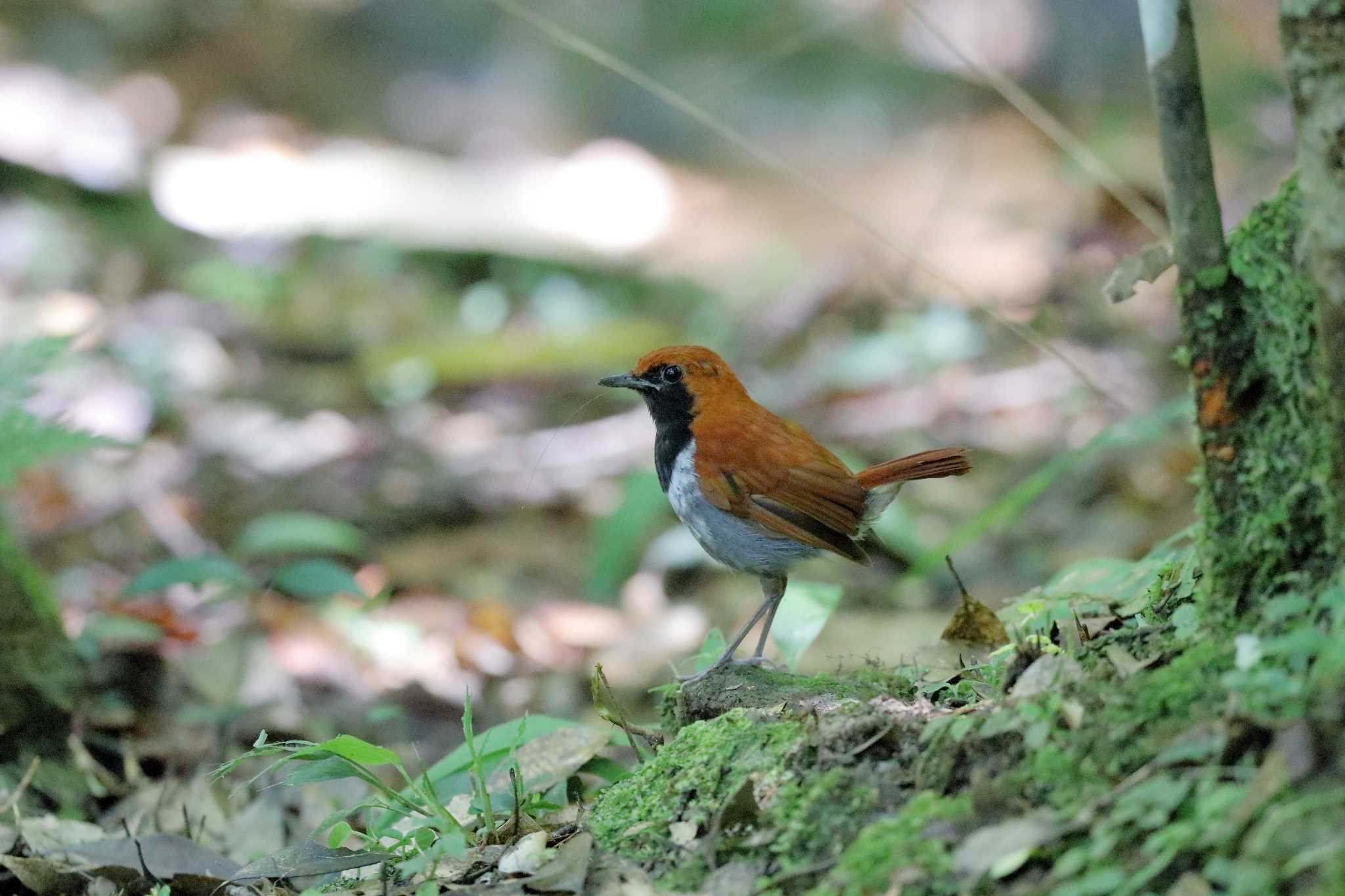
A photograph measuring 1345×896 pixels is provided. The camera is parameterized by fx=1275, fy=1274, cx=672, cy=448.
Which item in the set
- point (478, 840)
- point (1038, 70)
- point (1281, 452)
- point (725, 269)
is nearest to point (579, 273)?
point (725, 269)

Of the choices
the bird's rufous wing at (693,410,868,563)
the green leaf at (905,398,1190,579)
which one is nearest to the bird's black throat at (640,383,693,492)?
the bird's rufous wing at (693,410,868,563)

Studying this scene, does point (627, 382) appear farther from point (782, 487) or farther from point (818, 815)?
point (818, 815)

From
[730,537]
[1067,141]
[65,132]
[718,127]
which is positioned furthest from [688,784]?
[65,132]

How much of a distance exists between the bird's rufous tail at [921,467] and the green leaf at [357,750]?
5.48ft

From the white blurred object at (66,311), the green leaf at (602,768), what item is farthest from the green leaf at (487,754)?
the white blurred object at (66,311)

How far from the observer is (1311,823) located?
164cm

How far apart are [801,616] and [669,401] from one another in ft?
2.69

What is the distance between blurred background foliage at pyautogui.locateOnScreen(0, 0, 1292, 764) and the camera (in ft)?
19.5

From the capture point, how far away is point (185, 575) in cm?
451

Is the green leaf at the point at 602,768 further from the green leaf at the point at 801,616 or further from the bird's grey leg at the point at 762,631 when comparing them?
the green leaf at the point at 801,616

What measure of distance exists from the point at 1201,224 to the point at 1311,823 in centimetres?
100

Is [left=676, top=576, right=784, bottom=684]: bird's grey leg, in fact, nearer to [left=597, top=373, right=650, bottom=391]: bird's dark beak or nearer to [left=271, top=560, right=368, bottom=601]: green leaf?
[left=597, top=373, right=650, bottom=391]: bird's dark beak

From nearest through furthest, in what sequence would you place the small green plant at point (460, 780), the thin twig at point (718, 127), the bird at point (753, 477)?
1. the small green plant at point (460, 780)
2. the thin twig at point (718, 127)
3. the bird at point (753, 477)

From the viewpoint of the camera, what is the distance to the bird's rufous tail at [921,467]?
12.2 feet
